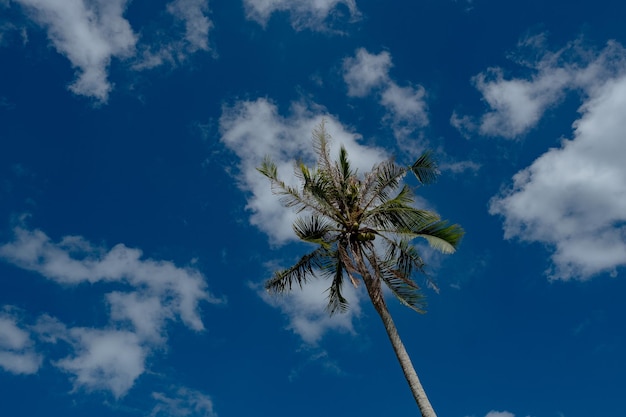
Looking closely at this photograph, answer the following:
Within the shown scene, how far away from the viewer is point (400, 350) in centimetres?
1631

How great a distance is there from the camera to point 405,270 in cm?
1800

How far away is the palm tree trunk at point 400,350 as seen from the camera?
49.7ft

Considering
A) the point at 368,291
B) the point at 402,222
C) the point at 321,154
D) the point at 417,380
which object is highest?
the point at 321,154

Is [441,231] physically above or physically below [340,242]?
below

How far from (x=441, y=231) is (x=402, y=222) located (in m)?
1.49

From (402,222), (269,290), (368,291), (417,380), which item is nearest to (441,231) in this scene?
(402,222)

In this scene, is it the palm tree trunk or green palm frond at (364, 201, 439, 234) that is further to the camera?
green palm frond at (364, 201, 439, 234)

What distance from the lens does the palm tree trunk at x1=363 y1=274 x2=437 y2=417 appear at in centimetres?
1514

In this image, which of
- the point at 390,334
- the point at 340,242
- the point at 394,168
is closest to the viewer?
the point at 390,334

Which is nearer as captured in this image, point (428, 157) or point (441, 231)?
point (441, 231)

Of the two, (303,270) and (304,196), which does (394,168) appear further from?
(303,270)

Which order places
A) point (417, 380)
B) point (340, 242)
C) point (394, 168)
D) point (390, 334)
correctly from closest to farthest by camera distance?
1. point (417, 380)
2. point (390, 334)
3. point (340, 242)
4. point (394, 168)

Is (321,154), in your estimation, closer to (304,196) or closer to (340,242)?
(304,196)

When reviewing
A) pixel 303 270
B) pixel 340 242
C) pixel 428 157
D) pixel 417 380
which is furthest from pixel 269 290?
pixel 428 157
